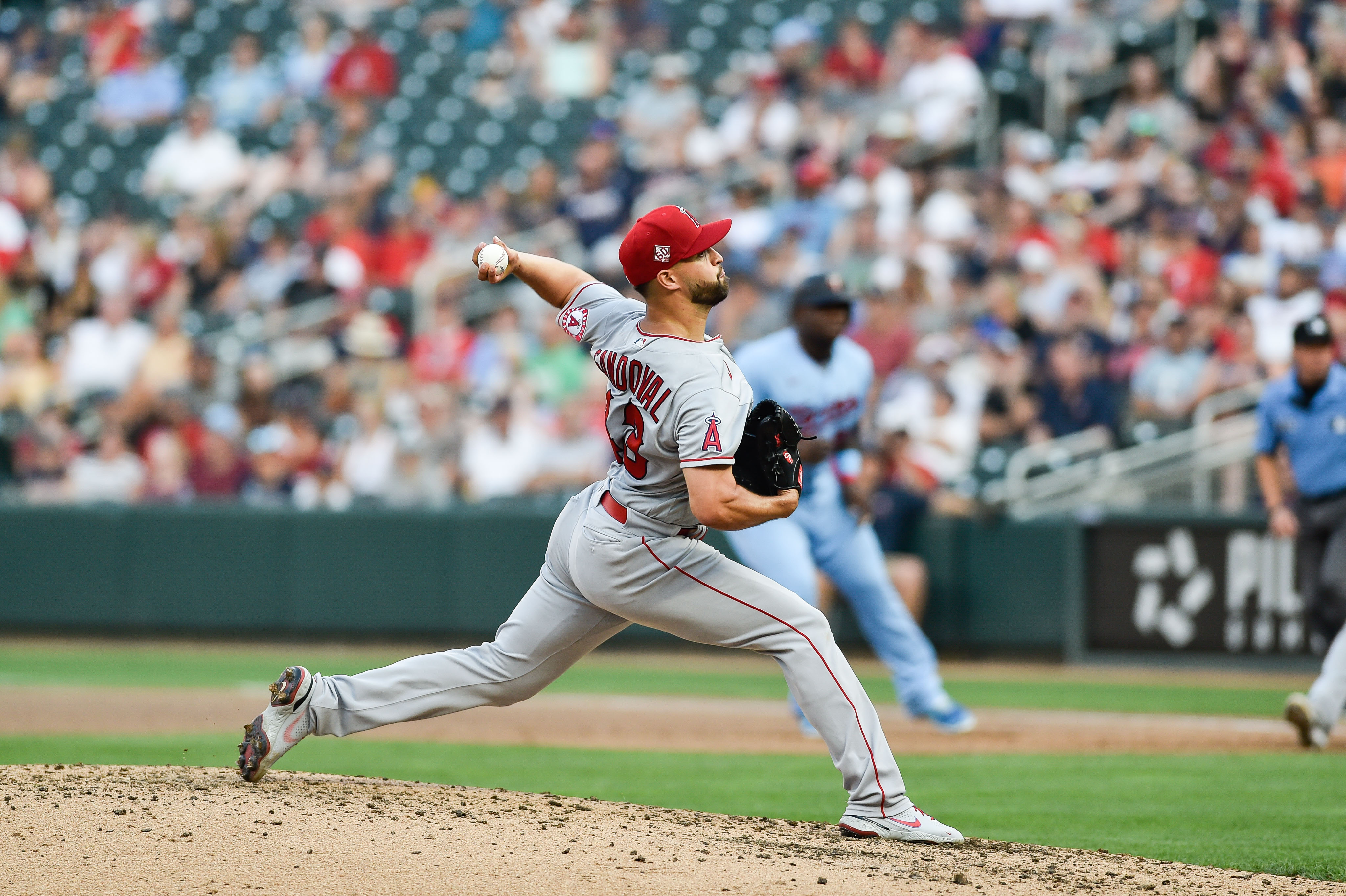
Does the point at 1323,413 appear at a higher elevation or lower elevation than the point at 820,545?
higher

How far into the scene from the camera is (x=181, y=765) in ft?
18.8

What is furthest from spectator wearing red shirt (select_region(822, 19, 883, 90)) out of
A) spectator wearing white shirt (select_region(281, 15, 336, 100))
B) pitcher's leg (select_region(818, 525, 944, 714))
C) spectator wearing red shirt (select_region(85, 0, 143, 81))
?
pitcher's leg (select_region(818, 525, 944, 714))

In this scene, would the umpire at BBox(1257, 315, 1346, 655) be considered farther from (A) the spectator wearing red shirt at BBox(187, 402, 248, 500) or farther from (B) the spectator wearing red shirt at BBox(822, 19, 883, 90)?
(A) the spectator wearing red shirt at BBox(187, 402, 248, 500)

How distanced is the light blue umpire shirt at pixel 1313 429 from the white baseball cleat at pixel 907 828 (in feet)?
12.8

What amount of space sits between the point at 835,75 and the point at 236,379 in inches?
254

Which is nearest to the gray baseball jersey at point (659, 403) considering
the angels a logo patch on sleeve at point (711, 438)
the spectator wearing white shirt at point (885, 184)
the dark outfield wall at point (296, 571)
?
the angels a logo patch on sleeve at point (711, 438)

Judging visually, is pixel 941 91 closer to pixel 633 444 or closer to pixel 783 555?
pixel 783 555

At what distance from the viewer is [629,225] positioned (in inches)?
599

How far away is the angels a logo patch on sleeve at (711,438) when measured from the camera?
447cm

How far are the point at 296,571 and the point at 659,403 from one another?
936cm

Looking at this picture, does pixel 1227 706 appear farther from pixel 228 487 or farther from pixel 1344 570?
pixel 228 487

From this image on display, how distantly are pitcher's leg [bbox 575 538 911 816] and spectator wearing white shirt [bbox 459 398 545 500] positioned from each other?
8578 millimetres

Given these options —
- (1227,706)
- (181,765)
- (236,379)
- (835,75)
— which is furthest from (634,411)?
(835,75)

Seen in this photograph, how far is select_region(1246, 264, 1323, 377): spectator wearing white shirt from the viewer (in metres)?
11.7
